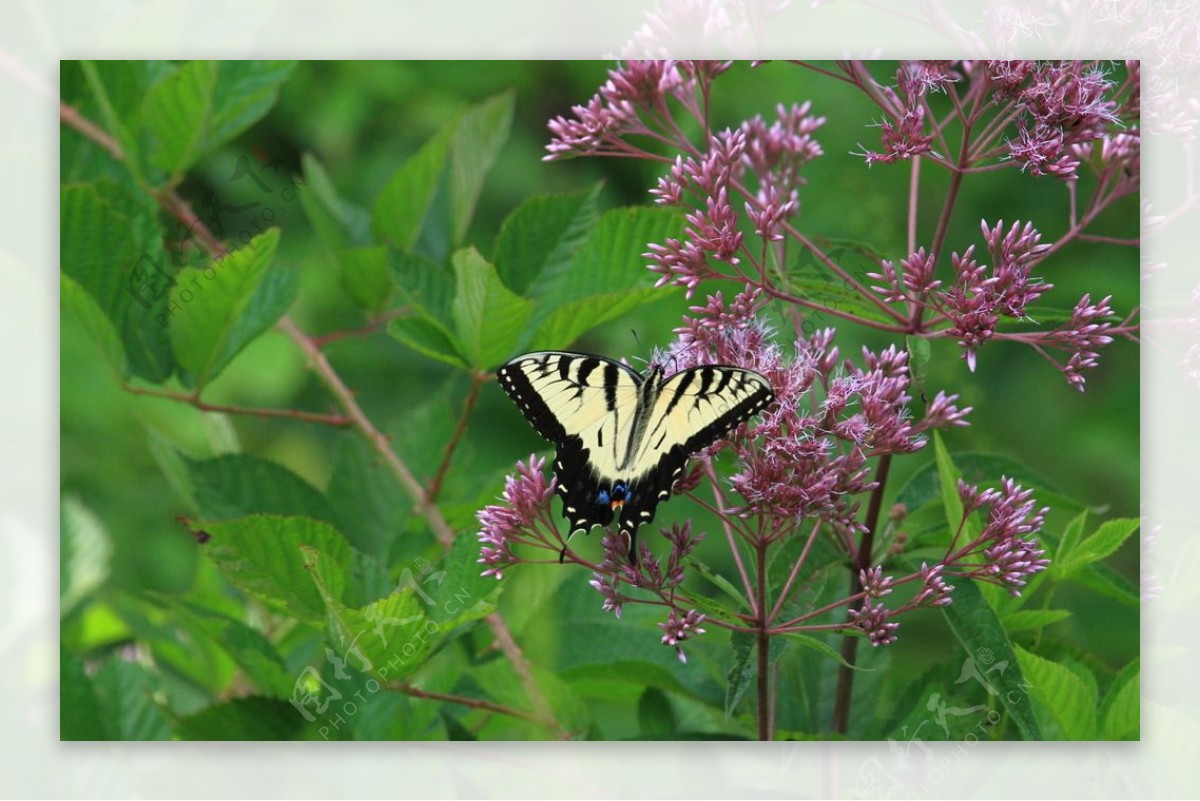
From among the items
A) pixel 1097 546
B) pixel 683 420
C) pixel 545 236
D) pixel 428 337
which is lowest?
pixel 1097 546

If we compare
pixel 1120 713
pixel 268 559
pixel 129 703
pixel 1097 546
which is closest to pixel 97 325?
pixel 268 559

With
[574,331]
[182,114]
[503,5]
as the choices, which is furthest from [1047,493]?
[182,114]

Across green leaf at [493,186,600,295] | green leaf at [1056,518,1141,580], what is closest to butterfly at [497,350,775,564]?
green leaf at [493,186,600,295]

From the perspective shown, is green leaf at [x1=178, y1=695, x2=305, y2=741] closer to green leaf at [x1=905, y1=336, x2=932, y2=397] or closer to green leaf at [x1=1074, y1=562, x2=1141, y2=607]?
green leaf at [x1=905, y1=336, x2=932, y2=397]

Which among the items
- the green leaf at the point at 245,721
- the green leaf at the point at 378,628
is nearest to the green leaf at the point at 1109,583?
the green leaf at the point at 378,628

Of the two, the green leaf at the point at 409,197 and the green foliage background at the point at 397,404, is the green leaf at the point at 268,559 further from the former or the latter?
the green leaf at the point at 409,197

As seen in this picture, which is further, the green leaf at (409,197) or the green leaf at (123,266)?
the green leaf at (409,197)

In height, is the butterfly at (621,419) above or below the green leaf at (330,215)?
below

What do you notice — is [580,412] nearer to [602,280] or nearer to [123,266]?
[602,280]
